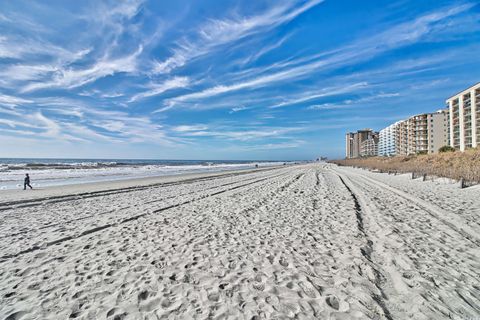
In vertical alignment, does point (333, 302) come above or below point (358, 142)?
below

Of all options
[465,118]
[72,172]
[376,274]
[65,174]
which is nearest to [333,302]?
[376,274]

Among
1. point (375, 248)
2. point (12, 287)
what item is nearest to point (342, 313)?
point (375, 248)

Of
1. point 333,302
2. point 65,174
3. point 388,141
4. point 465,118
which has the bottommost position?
point 333,302

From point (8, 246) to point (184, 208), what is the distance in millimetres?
4992

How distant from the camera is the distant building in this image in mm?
158875

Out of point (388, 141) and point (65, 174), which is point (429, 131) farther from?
point (65, 174)

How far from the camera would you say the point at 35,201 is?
1122cm

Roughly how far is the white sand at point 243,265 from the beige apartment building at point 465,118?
7688 cm

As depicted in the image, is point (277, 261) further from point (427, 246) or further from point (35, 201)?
point (35, 201)

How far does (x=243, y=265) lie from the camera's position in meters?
4.24

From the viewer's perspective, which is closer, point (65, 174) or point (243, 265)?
point (243, 265)

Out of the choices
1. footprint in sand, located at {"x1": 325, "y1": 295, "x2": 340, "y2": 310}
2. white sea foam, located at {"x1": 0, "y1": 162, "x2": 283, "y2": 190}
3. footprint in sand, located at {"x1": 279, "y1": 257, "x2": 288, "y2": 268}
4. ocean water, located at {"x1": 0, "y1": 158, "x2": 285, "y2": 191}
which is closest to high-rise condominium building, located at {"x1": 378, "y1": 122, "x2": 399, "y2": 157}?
ocean water, located at {"x1": 0, "y1": 158, "x2": 285, "y2": 191}

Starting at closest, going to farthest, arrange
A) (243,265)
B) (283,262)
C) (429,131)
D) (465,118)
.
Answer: (243,265) < (283,262) < (465,118) < (429,131)

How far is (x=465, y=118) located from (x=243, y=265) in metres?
94.3
